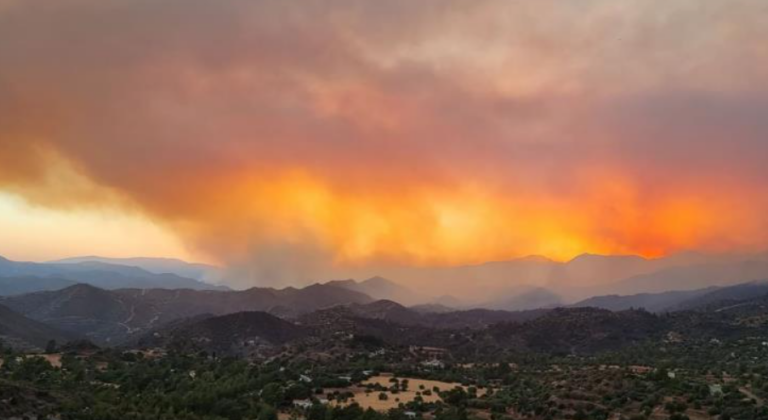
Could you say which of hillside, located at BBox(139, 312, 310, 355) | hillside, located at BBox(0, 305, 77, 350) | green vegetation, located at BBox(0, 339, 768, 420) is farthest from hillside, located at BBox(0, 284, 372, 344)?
green vegetation, located at BBox(0, 339, 768, 420)

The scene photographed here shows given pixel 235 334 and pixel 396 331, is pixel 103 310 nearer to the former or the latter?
pixel 235 334

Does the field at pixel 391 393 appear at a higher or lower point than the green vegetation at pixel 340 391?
lower

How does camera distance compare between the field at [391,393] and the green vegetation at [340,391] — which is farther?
the field at [391,393]

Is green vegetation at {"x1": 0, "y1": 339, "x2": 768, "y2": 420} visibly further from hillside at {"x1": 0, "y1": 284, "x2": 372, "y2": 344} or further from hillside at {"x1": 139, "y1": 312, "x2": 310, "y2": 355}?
hillside at {"x1": 0, "y1": 284, "x2": 372, "y2": 344}

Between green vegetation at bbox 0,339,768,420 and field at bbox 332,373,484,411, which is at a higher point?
green vegetation at bbox 0,339,768,420

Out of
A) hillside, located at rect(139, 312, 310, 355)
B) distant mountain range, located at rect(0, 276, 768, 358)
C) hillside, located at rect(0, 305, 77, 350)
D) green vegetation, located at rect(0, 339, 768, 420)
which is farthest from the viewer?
hillside, located at rect(0, 305, 77, 350)

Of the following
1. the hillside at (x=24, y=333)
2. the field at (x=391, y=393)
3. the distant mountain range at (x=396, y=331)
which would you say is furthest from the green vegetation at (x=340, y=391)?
the hillside at (x=24, y=333)

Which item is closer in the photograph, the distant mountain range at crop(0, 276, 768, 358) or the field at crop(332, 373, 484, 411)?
the field at crop(332, 373, 484, 411)

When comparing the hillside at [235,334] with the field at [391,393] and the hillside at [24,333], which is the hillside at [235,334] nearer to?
the hillside at [24,333]

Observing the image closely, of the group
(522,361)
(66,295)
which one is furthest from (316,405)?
(66,295)

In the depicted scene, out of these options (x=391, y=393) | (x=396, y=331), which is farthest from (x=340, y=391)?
(x=396, y=331)

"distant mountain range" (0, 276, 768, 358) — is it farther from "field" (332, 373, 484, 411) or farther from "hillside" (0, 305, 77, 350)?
"field" (332, 373, 484, 411)

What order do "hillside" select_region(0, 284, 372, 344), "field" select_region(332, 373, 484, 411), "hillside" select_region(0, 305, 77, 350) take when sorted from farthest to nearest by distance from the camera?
"hillside" select_region(0, 284, 372, 344)
"hillside" select_region(0, 305, 77, 350)
"field" select_region(332, 373, 484, 411)
